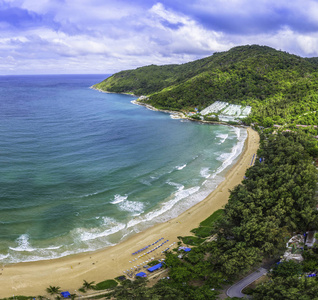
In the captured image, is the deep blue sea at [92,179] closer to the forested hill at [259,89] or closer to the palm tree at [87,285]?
the palm tree at [87,285]

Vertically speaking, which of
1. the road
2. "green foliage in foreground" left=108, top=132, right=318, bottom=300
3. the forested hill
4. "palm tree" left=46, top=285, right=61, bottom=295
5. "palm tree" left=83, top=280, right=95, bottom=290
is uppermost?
the forested hill

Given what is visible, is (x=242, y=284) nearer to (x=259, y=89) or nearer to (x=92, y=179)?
(x=92, y=179)

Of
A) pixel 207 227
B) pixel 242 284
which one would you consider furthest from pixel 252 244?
pixel 207 227

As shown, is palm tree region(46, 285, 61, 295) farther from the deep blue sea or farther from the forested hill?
the forested hill

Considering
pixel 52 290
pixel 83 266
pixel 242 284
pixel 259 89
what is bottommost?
pixel 52 290

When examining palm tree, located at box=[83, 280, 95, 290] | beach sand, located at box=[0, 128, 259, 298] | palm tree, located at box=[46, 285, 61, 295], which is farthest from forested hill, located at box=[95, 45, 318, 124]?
palm tree, located at box=[46, 285, 61, 295]

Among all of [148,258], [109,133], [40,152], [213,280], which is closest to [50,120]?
[109,133]
